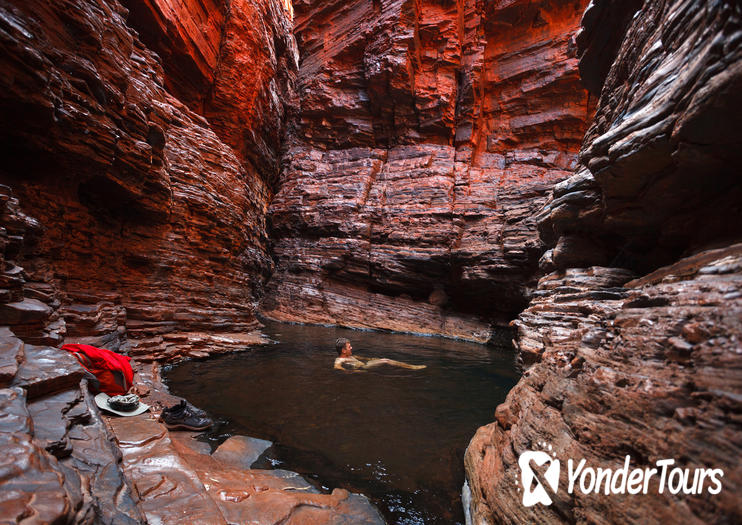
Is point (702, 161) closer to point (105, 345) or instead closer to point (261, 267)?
point (105, 345)

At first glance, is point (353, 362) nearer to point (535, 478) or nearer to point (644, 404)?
point (535, 478)

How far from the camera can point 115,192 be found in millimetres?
7535

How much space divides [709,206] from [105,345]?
33.1 feet

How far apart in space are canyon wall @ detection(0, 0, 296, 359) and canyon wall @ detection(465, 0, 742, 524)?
6509 mm

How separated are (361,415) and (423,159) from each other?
1822cm

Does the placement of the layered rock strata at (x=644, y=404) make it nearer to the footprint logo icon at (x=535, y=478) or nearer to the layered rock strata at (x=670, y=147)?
the footprint logo icon at (x=535, y=478)

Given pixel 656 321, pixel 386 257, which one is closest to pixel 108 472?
pixel 656 321

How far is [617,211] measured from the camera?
402cm

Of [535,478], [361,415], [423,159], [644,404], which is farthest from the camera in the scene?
[423,159]

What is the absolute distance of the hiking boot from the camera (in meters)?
4.46

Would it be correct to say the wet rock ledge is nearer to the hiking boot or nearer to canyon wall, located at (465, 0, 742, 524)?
the hiking boot

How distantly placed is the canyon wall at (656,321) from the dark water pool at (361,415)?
66cm

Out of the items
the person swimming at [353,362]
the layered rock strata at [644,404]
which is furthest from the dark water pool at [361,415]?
the layered rock strata at [644,404]

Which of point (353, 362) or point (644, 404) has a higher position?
point (644, 404)
